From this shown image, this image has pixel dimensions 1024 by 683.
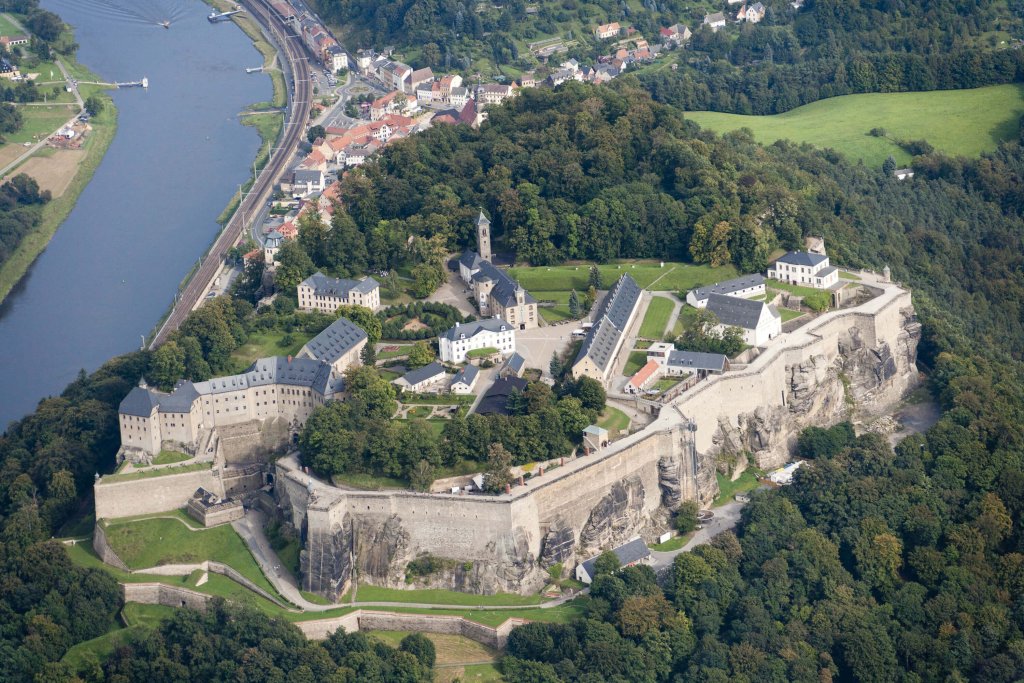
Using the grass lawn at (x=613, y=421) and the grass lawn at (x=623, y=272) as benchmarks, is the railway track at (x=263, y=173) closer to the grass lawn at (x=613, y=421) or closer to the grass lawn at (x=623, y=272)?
the grass lawn at (x=623, y=272)

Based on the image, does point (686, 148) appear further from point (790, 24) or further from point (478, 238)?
point (790, 24)

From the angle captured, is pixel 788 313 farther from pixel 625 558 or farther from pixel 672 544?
pixel 625 558

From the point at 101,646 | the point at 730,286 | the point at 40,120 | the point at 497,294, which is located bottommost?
the point at 101,646

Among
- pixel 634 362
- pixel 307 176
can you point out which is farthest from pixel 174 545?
pixel 307 176

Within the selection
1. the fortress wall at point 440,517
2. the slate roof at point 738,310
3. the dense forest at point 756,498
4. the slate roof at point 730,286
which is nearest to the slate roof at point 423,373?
the dense forest at point 756,498

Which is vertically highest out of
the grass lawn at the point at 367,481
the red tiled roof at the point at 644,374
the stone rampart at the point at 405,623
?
the red tiled roof at the point at 644,374

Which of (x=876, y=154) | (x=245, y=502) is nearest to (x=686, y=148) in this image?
(x=876, y=154)

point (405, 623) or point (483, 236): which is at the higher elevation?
point (483, 236)
